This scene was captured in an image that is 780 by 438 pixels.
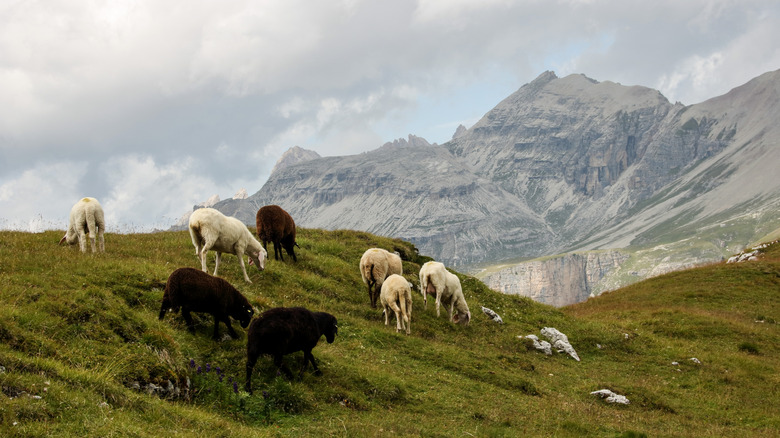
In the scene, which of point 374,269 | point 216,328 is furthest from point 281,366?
point 374,269

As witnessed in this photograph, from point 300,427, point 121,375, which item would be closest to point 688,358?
point 300,427

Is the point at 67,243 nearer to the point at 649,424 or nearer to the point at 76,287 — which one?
the point at 76,287

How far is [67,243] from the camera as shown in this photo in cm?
2169

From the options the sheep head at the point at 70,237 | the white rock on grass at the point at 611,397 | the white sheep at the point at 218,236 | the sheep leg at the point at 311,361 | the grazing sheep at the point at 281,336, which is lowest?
the white rock on grass at the point at 611,397

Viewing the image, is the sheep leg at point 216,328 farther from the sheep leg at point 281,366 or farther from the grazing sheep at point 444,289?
the grazing sheep at point 444,289

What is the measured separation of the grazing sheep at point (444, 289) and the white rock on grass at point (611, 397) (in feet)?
25.7

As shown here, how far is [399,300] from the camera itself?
22219mm

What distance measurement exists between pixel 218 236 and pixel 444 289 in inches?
426

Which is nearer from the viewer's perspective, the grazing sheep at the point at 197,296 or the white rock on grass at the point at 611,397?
the grazing sheep at the point at 197,296

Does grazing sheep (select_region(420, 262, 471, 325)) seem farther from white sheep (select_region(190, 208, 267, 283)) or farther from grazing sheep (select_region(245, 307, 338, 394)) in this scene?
grazing sheep (select_region(245, 307, 338, 394))

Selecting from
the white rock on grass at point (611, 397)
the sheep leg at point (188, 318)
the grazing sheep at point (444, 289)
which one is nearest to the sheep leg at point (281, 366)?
the sheep leg at point (188, 318)

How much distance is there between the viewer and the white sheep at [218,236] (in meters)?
20.5

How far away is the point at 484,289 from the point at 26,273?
24.8 metres

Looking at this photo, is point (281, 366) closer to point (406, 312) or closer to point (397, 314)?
point (397, 314)
